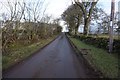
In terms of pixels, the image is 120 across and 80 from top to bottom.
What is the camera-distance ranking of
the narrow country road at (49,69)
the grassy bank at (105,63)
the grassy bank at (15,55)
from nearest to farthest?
the grassy bank at (105,63) → the narrow country road at (49,69) → the grassy bank at (15,55)

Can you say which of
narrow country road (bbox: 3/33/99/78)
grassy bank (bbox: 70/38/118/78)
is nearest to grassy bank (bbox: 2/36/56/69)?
narrow country road (bbox: 3/33/99/78)

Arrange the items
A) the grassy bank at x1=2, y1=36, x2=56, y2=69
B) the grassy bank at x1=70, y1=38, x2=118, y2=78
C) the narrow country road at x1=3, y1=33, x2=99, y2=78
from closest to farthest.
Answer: the grassy bank at x1=70, y1=38, x2=118, y2=78, the narrow country road at x1=3, y1=33, x2=99, y2=78, the grassy bank at x1=2, y1=36, x2=56, y2=69

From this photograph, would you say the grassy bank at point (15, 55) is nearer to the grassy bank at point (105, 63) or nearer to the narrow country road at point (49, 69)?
the narrow country road at point (49, 69)

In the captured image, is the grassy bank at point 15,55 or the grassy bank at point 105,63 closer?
the grassy bank at point 105,63

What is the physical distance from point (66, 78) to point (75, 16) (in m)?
58.1

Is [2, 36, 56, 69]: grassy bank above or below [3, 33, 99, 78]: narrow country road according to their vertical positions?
above

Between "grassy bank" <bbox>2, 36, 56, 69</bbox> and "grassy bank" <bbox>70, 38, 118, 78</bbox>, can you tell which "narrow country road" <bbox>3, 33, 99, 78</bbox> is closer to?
"grassy bank" <bbox>2, 36, 56, 69</bbox>

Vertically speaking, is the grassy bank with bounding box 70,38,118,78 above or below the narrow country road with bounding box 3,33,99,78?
above

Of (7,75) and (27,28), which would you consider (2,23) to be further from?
(27,28)

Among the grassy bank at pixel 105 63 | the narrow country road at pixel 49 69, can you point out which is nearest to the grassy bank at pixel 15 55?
the narrow country road at pixel 49 69

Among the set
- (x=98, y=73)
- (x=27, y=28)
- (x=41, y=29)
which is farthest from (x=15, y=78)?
(x=41, y=29)

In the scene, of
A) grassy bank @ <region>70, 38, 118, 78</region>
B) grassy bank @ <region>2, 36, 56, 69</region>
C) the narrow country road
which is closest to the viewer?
grassy bank @ <region>70, 38, 118, 78</region>

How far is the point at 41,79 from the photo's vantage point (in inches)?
352

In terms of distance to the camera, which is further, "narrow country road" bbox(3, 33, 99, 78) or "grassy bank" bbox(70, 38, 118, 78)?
"narrow country road" bbox(3, 33, 99, 78)
